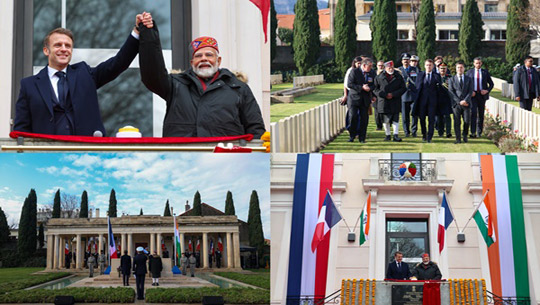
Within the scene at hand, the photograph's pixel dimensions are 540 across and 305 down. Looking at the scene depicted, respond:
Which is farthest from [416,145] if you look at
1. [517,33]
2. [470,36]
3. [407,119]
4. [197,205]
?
[470,36]

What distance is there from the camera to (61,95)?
6832 mm

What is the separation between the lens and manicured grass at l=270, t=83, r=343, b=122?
51.1ft

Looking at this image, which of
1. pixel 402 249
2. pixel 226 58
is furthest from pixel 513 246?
pixel 226 58

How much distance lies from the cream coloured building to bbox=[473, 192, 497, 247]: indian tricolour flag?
663 mm

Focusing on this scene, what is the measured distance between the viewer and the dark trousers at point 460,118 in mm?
14414

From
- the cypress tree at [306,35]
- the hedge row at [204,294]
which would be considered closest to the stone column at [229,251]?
the hedge row at [204,294]

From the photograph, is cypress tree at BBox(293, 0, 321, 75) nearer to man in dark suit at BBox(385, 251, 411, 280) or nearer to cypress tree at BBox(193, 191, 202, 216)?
man in dark suit at BBox(385, 251, 411, 280)

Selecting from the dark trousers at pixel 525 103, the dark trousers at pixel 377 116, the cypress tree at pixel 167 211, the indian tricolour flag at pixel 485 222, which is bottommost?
the cypress tree at pixel 167 211

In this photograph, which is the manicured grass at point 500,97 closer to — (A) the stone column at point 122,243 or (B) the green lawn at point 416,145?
(B) the green lawn at point 416,145

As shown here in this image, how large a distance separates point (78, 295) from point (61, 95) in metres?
1.62

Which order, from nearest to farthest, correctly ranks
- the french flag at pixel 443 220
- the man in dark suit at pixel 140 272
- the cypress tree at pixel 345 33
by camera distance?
the man in dark suit at pixel 140 272 → the french flag at pixel 443 220 → the cypress tree at pixel 345 33

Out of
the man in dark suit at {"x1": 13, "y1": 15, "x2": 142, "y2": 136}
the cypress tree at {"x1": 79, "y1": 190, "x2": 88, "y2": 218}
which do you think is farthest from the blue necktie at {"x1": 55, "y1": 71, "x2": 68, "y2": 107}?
the cypress tree at {"x1": 79, "y1": 190, "x2": 88, "y2": 218}

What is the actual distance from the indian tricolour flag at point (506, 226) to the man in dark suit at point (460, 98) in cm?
145

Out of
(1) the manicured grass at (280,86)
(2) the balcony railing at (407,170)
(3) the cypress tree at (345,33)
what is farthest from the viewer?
(3) the cypress tree at (345,33)
